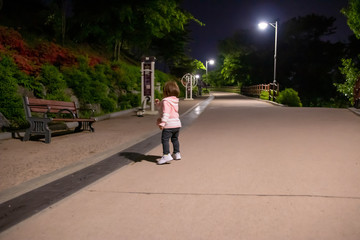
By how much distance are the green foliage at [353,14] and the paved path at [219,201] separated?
77.2ft

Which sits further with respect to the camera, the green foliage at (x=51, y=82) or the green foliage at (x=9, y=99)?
the green foliage at (x=51, y=82)

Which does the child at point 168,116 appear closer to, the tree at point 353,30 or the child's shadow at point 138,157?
the child's shadow at point 138,157

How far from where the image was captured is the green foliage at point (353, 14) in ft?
87.6

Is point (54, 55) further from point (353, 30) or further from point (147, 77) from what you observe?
point (353, 30)

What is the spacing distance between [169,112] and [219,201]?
2.33 meters

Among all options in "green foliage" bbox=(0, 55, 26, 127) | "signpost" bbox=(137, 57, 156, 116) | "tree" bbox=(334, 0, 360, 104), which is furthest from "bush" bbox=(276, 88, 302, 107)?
"green foliage" bbox=(0, 55, 26, 127)

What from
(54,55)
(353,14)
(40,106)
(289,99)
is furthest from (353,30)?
(40,106)

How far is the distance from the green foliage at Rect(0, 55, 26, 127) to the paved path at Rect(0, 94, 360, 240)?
472 cm

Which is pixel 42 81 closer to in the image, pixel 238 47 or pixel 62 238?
pixel 62 238

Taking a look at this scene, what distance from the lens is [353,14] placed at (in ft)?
89.6

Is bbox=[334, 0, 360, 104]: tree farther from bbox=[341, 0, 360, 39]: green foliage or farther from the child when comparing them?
the child

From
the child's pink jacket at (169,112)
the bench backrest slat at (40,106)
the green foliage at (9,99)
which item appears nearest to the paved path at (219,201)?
the child's pink jacket at (169,112)

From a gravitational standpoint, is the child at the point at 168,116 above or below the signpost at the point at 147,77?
below

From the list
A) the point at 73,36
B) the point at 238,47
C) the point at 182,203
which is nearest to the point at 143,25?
the point at 73,36
